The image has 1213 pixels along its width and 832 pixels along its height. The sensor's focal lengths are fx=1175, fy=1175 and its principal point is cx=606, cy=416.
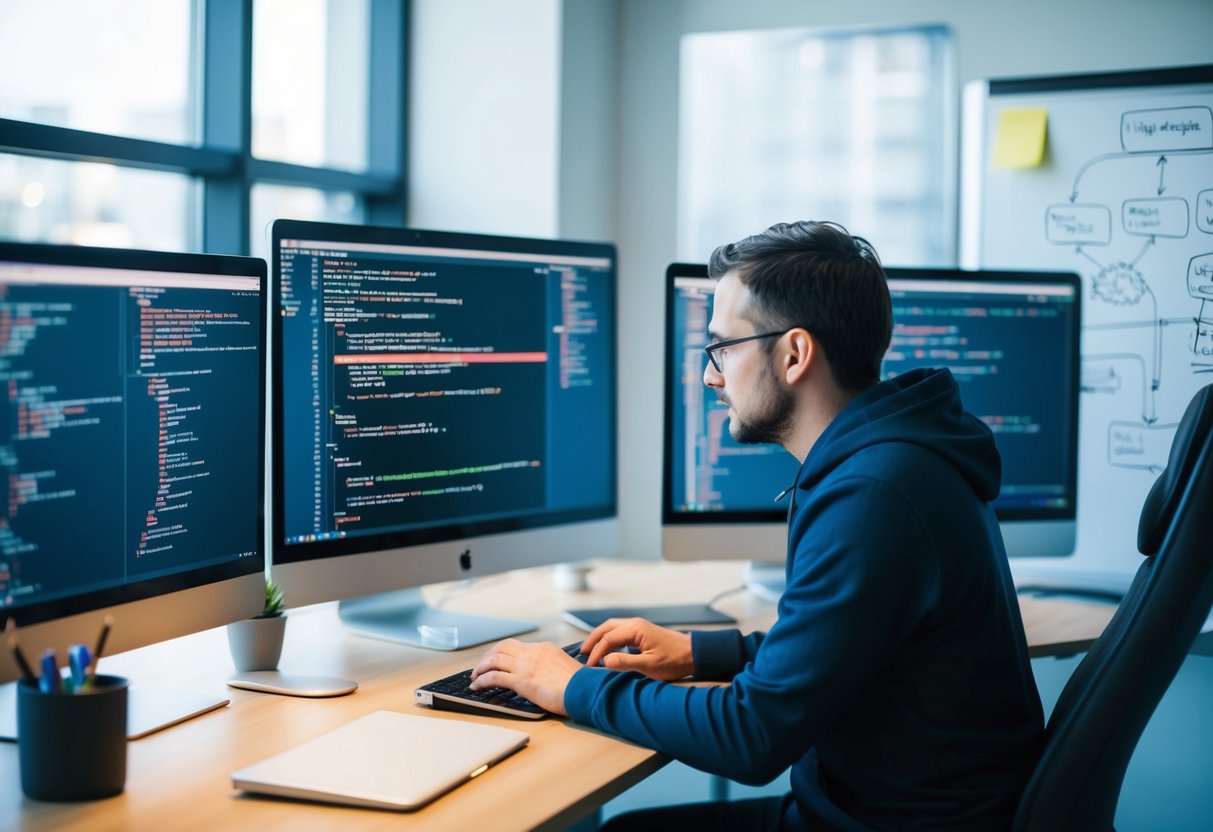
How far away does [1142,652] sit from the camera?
45.4 inches

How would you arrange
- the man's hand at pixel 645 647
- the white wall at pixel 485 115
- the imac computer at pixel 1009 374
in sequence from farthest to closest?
the white wall at pixel 485 115, the imac computer at pixel 1009 374, the man's hand at pixel 645 647

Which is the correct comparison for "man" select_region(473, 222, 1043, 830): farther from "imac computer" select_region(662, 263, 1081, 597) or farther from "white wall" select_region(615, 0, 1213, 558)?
"white wall" select_region(615, 0, 1213, 558)

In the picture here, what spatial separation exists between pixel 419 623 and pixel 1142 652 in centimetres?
106

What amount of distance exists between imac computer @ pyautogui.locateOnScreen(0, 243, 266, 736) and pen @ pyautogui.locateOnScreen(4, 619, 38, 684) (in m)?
0.03

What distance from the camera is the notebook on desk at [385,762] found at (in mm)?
1127

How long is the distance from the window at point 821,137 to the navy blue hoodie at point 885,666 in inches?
59.1

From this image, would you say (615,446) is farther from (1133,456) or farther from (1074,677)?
(1133,456)

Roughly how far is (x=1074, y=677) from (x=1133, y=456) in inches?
47.5

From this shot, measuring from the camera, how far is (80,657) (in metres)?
1.11

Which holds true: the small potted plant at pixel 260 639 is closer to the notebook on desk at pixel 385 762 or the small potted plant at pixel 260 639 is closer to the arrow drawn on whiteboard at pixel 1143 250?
the notebook on desk at pixel 385 762

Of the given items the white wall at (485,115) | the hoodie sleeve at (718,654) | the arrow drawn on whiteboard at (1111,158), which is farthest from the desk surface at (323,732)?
the white wall at (485,115)

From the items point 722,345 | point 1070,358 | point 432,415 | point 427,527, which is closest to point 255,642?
point 427,527

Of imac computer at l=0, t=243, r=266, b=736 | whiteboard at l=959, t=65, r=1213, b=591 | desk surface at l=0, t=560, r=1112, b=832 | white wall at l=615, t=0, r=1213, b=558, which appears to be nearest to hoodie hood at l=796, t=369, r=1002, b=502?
desk surface at l=0, t=560, r=1112, b=832

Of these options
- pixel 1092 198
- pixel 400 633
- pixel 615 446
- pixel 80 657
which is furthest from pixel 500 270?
pixel 1092 198
